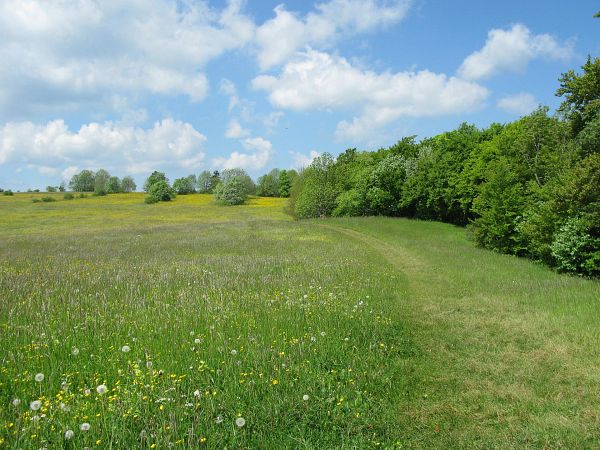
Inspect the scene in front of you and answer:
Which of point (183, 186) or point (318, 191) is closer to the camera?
point (318, 191)

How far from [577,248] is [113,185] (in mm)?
154211

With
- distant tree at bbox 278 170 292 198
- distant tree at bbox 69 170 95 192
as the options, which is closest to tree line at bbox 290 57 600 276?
distant tree at bbox 278 170 292 198

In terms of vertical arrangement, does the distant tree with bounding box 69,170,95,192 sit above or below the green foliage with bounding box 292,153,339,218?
above

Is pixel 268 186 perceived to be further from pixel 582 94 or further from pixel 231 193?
pixel 582 94

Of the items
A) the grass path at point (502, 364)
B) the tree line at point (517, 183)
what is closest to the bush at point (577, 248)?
the tree line at point (517, 183)

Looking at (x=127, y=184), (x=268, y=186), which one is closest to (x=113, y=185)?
(x=127, y=184)

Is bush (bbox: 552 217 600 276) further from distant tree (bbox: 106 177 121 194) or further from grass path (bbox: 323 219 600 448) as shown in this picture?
distant tree (bbox: 106 177 121 194)

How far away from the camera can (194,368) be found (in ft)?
23.0

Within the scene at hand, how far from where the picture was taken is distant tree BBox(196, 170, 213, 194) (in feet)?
536

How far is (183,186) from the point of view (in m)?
149

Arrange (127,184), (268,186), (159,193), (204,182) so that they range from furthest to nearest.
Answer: (204,182), (127,184), (268,186), (159,193)

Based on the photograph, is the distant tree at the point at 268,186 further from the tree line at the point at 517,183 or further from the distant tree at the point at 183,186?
the tree line at the point at 517,183

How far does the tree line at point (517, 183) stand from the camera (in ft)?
57.8

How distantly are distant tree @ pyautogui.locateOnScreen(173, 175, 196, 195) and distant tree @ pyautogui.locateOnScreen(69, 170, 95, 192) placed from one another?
3205cm
